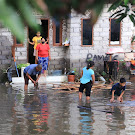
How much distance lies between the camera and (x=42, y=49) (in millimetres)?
16781

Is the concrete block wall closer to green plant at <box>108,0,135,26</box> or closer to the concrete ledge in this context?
the concrete ledge

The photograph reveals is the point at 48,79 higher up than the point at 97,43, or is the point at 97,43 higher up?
the point at 97,43

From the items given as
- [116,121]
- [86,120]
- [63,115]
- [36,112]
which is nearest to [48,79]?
[36,112]

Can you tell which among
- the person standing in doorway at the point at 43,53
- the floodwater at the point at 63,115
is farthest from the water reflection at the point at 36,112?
the person standing in doorway at the point at 43,53

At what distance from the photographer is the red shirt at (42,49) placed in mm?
16703

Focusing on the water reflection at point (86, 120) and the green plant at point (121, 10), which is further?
the water reflection at point (86, 120)

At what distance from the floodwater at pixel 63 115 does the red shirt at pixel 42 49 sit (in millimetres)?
4587

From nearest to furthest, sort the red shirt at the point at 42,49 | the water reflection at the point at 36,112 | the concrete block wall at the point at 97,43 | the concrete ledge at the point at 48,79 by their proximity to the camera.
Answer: the water reflection at the point at 36,112 < the red shirt at the point at 42,49 < the concrete ledge at the point at 48,79 < the concrete block wall at the point at 97,43

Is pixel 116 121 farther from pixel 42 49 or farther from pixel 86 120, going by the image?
pixel 42 49

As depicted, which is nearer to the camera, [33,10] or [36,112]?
[33,10]

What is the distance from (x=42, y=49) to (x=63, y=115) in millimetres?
8818

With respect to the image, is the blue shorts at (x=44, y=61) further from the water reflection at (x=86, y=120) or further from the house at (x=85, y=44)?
the water reflection at (x=86, y=120)

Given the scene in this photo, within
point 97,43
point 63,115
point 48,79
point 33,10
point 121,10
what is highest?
point 97,43

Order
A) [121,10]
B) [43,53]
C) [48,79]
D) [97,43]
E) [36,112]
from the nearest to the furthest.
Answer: [121,10]
[36,112]
[43,53]
[48,79]
[97,43]
